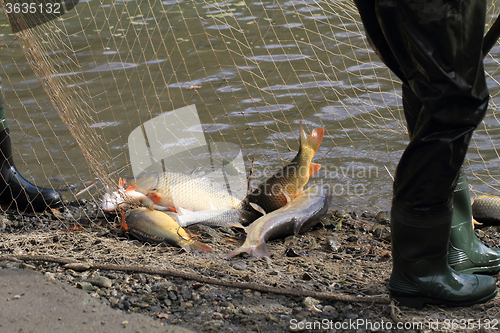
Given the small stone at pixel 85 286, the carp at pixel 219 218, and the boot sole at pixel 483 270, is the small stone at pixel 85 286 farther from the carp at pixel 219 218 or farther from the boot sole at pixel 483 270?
the boot sole at pixel 483 270

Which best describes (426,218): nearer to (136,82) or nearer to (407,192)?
(407,192)

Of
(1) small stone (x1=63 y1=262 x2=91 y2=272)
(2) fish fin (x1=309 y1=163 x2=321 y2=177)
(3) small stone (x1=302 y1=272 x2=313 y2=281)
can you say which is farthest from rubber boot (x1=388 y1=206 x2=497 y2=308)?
(2) fish fin (x1=309 y1=163 x2=321 y2=177)

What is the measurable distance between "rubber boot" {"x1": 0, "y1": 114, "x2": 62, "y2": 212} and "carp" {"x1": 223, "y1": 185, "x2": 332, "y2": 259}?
2.09 meters

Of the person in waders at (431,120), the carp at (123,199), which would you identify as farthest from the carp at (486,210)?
the carp at (123,199)

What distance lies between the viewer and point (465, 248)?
2795 mm

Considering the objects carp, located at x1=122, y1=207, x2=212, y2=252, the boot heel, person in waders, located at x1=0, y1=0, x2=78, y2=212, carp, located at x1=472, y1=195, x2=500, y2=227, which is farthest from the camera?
person in waders, located at x1=0, y1=0, x2=78, y2=212

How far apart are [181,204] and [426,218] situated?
2651 millimetres

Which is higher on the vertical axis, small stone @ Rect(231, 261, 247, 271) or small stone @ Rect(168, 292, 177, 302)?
small stone @ Rect(168, 292, 177, 302)

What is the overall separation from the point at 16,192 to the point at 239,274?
8.82ft

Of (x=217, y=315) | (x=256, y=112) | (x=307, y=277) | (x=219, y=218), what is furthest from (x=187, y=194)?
(x=256, y=112)

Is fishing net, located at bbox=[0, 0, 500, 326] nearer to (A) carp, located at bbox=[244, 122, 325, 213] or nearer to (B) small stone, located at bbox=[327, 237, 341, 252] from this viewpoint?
(B) small stone, located at bbox=[327, 237, 341, 252]

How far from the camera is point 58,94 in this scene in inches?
153

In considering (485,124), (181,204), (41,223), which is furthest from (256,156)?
(485,124)

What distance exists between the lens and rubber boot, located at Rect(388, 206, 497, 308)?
2377mm
